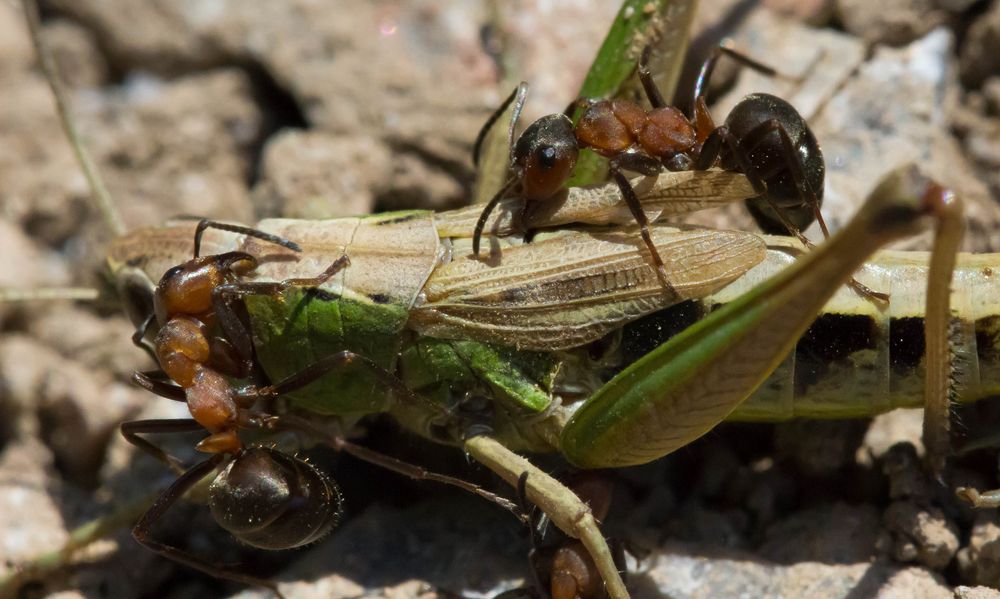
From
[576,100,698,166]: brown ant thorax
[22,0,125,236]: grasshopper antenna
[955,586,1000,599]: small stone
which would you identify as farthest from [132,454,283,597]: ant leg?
[955,586,1000,599]: small stone

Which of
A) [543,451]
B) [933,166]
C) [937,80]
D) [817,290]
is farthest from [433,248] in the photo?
Result: [937,80]

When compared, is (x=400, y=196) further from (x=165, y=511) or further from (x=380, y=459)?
(x=165, y=511)

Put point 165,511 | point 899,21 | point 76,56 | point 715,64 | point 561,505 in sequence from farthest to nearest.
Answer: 1. point 76,56
2. point 899,21
3. point 715,64
4. point 165,511
5. point 561,505

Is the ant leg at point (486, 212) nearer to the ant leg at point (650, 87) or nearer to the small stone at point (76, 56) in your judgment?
the ant leg at point (650, 87)

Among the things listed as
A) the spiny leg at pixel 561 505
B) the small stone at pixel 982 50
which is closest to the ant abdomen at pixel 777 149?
the spiny leg at pixel 561 505

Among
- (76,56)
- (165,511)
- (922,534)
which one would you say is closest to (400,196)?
(165,511)
